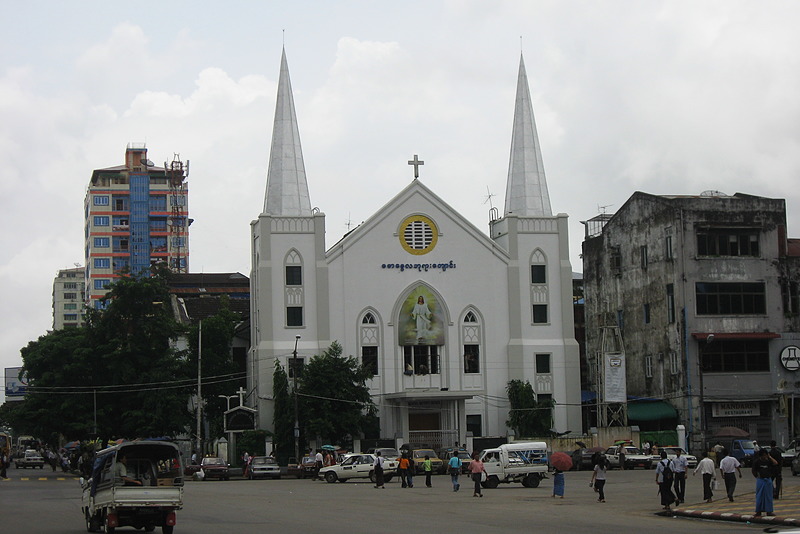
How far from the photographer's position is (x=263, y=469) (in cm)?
5428

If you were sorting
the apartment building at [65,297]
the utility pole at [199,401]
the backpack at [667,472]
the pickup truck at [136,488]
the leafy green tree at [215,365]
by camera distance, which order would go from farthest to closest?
the apartment building at [65,297] → the leafy green tree at [215,365] → the utility pole at [199,401] → the backpack at [667,472] → the pickup truck at [136,488]

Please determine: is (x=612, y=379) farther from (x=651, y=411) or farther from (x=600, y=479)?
(x=600, y=479)

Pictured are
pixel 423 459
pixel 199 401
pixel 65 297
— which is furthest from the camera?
pixel 65 297

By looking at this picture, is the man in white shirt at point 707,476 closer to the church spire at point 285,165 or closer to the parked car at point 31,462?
the church spire at point 285,165

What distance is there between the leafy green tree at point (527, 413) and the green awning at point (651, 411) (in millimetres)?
4625

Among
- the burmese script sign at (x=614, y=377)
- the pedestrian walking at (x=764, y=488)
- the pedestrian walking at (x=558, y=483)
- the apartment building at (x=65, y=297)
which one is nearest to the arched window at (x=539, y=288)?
the burmese script sign at (x=614, y=377)

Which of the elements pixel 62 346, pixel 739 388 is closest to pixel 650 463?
pixel 739 388

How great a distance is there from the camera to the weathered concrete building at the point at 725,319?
214ft

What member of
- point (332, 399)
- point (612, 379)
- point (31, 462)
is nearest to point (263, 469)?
point (332, 399)

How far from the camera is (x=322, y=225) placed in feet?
218

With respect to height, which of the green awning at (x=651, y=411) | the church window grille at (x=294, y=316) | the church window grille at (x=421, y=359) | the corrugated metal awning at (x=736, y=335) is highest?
the church window grille at (x=294, y=316)

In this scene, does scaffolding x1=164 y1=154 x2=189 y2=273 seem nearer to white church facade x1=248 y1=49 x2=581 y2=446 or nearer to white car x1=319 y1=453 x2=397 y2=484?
white church facade x1=248 y1=49 x2=581 y2=446

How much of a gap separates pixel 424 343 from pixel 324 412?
8.32m

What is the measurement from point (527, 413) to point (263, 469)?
16.9 metres
